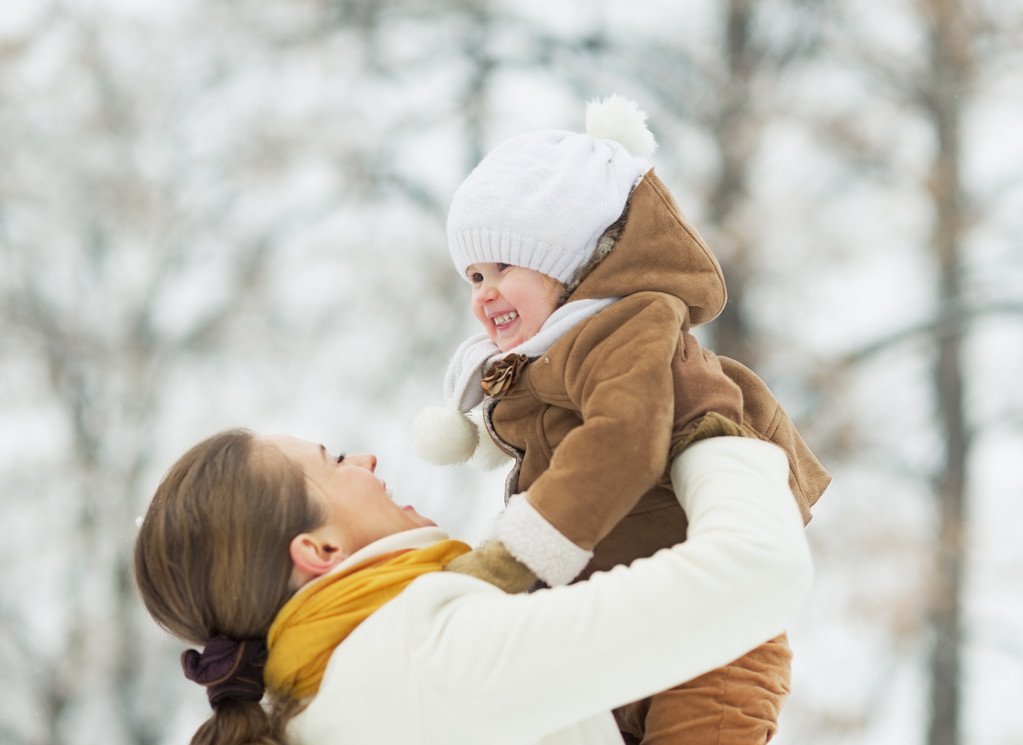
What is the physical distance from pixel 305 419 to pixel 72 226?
1539 mm

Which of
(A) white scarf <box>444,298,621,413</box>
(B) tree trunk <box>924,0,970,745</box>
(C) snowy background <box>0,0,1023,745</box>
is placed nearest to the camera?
(A) white scarf <box>444,298,621,413</box>

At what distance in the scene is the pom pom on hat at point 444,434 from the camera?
145 cm

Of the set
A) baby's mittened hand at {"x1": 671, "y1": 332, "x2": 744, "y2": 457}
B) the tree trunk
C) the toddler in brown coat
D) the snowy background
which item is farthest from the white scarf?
the tree trunk

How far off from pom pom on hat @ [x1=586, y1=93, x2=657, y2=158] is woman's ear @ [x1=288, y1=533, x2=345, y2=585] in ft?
1.68

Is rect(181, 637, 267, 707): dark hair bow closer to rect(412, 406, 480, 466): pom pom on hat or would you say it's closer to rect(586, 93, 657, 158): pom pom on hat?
rect(412, 406, 480, 466): pom pom on hat

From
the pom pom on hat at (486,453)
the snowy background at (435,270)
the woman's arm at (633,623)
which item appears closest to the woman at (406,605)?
the woman's arm at (633,623)

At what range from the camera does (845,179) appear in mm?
6598

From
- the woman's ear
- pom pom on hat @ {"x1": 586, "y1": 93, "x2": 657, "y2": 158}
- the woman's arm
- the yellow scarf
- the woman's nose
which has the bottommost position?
the woman's arm

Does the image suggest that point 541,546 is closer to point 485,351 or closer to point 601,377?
point 601,377

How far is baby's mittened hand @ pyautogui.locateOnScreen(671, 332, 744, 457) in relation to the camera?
1196 millimetres

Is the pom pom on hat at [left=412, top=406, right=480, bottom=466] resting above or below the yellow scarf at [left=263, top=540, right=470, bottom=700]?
above

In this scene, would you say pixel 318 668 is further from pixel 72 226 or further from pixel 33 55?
pixel 33 55

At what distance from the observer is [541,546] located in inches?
45.6

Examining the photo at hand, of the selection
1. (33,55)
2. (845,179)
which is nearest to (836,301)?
(845,179)
